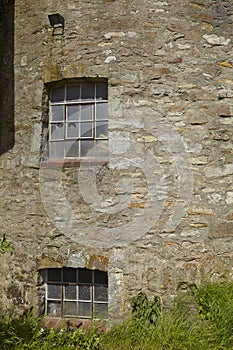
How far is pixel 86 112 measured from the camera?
22.5 feet

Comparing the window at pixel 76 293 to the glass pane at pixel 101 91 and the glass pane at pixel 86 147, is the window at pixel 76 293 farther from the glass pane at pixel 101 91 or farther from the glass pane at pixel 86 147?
the glass pane at pixel 101 91

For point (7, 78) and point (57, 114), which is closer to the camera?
point (57, 114)

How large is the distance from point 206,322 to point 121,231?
5.21ft

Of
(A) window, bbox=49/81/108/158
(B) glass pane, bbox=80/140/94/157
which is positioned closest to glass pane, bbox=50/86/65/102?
(A) window, bbox=49/81/108/158

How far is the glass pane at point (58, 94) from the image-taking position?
22.9 feet

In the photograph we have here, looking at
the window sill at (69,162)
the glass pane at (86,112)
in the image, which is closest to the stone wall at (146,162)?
the window sill at (69,162)

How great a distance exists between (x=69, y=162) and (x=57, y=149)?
1.21 feet

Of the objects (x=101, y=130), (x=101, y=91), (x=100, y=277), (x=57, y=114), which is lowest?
(x=100, y=277)

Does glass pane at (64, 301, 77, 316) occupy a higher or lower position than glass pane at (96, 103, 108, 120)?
lower

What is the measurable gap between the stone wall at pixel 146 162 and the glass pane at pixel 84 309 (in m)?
0.43

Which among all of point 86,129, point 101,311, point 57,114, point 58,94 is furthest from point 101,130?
point 101,311

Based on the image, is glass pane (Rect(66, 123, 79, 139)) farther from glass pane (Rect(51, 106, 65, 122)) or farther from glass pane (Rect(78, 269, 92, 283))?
glass pane (Rect(78, 269, 92, 283))

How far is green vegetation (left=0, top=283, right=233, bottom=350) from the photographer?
544 centimetres

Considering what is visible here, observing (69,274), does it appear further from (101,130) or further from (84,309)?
(101,130)
